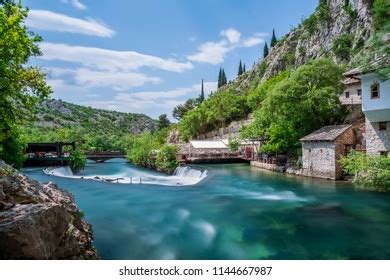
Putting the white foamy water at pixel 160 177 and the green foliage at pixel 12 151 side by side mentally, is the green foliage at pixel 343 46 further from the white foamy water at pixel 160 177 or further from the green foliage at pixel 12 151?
the green foliage at pixel 12 151

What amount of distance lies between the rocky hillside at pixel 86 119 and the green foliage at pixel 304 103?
49476 mm

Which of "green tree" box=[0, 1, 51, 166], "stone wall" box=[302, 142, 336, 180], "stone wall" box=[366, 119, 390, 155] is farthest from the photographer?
"stone wall" box=[302, 142, 336, 180]

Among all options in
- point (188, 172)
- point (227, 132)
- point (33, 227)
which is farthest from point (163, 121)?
point (33, 227)

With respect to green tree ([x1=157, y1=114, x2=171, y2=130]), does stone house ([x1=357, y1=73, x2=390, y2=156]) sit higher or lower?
lower

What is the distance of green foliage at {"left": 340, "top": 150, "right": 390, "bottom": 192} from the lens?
14734 mm

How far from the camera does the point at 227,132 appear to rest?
5166 cm

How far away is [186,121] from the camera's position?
193 ft

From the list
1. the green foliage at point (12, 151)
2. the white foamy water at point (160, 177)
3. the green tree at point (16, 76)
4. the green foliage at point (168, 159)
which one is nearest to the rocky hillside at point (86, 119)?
the white foamy water at point (160, 177)

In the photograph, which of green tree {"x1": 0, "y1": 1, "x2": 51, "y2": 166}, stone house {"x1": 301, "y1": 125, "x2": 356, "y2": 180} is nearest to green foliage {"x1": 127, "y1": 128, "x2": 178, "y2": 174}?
stone house {"x1": 301, "y1": 125, "x2": 356, "y2": 180}

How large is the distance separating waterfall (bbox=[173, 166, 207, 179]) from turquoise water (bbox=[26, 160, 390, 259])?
5.98 m

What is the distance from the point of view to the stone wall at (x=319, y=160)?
19922 millimetres

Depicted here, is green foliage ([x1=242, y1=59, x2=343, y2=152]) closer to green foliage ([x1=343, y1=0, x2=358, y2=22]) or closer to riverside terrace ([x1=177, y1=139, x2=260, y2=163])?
riverside terrace ([x1=177, y1=139, x2=260, y2=163])

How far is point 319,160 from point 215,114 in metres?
34.7

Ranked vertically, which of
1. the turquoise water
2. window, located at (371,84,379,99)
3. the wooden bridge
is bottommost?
the turquoise water
